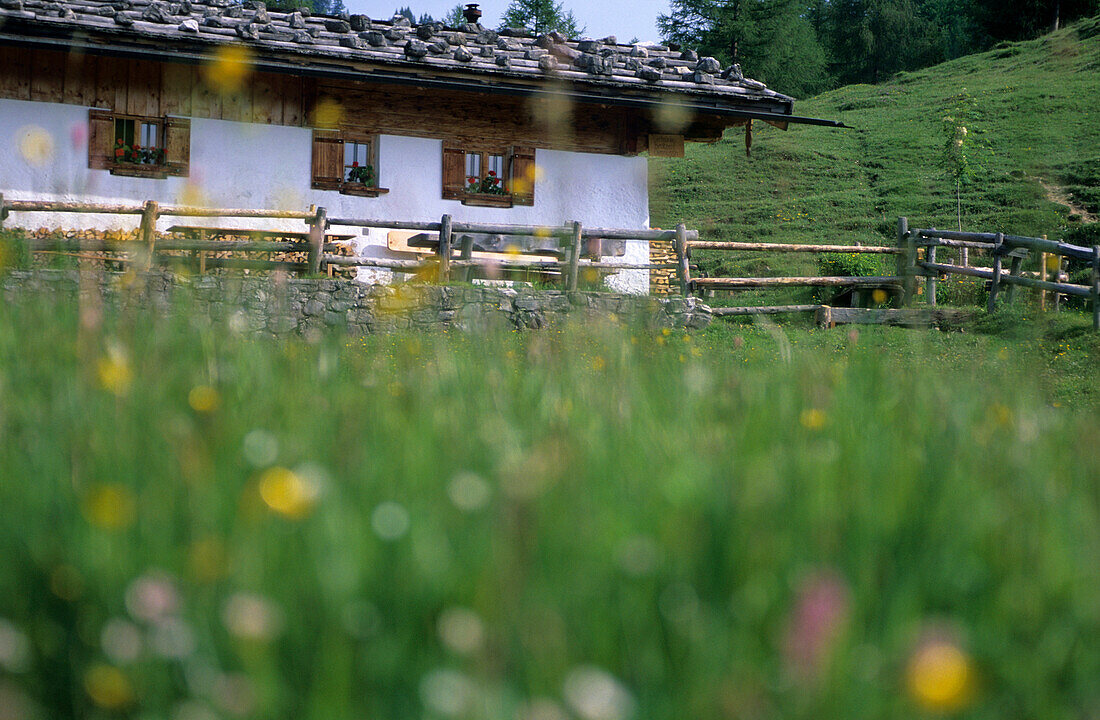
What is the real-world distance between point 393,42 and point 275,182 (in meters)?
2.77

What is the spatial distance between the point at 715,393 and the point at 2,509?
1.79m

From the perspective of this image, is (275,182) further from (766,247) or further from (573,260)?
(766,247)

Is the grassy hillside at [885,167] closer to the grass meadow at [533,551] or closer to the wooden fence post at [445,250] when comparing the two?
the wooden fence post at [445,250]

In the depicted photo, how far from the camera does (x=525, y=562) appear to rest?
52.7 inches

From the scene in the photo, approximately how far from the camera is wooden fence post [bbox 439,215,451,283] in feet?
39.3

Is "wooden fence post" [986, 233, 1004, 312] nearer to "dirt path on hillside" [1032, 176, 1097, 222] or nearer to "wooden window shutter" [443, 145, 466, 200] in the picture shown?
"wooden window shutter" [443, 145, 466, 200]

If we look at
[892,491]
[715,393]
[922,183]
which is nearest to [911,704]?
[892,491]

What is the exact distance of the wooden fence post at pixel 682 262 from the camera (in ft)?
42.2

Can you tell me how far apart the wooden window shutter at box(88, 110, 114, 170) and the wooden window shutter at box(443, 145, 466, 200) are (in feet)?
15.7

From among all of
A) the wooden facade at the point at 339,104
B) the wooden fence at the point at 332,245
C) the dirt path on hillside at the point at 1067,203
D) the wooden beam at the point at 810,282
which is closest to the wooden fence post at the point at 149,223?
the wooden fence at the point at 332,245

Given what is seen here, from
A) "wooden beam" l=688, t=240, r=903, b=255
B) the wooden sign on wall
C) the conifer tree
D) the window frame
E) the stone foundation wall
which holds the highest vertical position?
the conifer tree

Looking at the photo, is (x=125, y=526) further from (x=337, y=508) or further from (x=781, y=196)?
(x=781, y=196)

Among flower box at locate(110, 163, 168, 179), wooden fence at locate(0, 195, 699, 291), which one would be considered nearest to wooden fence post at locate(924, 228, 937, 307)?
wooden fence at locate(0, 195, 699, 291)

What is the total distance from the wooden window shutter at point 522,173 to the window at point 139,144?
192 inches
